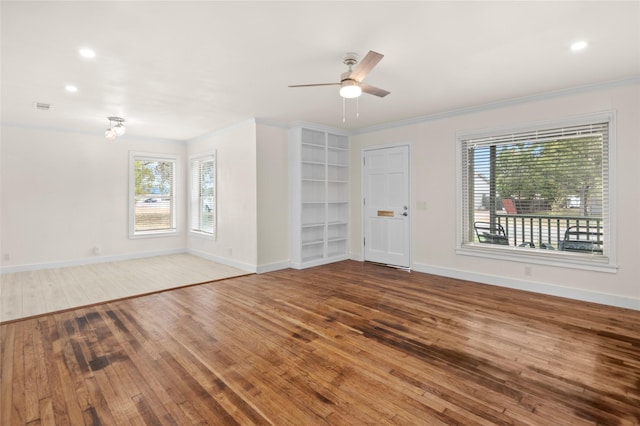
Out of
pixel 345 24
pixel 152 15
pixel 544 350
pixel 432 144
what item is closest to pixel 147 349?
pixel 152 15

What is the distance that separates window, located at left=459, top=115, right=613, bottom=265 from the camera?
3861 millimetres

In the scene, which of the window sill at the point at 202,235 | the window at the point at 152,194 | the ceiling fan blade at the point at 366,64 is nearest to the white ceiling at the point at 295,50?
the ceiling fan blade at the point at 366,64

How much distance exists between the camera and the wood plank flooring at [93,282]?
153 inches

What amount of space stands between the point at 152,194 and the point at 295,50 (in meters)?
5.61

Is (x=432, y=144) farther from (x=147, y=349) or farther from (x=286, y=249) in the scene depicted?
(x=147, y=349)

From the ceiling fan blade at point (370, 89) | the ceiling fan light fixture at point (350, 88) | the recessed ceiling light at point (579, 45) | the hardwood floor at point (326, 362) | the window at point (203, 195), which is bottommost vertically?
the hardwood floor at point (326, 362)

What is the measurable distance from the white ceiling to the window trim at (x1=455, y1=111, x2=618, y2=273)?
16.6 inches

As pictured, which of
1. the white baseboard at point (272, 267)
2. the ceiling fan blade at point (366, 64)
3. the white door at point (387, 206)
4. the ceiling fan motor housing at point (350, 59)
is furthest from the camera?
the white door at point (387, 206)

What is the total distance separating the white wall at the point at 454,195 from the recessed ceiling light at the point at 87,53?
444 cm

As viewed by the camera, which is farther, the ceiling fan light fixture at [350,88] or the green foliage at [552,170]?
the green foliage at [552,170]

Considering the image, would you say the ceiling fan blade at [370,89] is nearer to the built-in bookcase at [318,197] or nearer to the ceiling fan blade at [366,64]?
the ceiling fan blade at [366,64]

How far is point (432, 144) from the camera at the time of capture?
17.2ft

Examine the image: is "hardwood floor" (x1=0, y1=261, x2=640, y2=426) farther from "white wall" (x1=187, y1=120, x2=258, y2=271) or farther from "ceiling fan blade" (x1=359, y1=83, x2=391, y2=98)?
"ceiling fan blade" (x1=359, y1=83, x2=391, y2=98)

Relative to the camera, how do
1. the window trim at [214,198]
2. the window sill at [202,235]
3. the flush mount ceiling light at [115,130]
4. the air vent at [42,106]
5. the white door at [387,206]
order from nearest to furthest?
the air vent at [42,106] → the flush mount ceiling light at [115,130] → the white door at [387,206] → the window trim at [214,198] → the window sill at [202,235]
